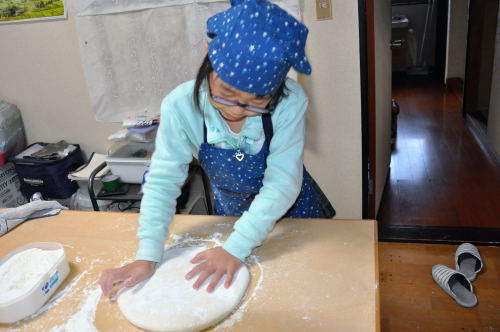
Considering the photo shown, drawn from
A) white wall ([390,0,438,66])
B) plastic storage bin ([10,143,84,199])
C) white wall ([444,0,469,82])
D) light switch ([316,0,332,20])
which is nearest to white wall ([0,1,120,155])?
plastic storage bin ([10,143,84,199])

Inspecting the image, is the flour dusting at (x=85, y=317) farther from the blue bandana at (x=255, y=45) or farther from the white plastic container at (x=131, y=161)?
the white plastic container at (x=131, y=161)

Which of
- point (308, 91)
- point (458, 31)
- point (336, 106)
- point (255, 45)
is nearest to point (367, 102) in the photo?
point (336, 106)

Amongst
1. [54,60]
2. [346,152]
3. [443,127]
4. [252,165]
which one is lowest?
[443,127]

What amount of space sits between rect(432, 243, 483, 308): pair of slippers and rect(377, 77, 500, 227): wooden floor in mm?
382

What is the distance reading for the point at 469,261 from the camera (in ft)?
6.54

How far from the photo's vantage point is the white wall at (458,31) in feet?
15.0

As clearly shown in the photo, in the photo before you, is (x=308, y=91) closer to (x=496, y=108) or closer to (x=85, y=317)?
(x=85, y=317)

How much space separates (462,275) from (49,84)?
2.37 metres

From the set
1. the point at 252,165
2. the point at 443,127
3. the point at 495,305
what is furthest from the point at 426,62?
the point at 252,165

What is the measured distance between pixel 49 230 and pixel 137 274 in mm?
448

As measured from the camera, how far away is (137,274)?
96 cm

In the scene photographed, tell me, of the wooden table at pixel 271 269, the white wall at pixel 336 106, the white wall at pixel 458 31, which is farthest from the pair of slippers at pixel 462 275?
the white wall at pixel 458 31

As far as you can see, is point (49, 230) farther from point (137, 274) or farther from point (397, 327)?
point (397, 327)

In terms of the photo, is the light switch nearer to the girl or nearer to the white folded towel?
the girl
